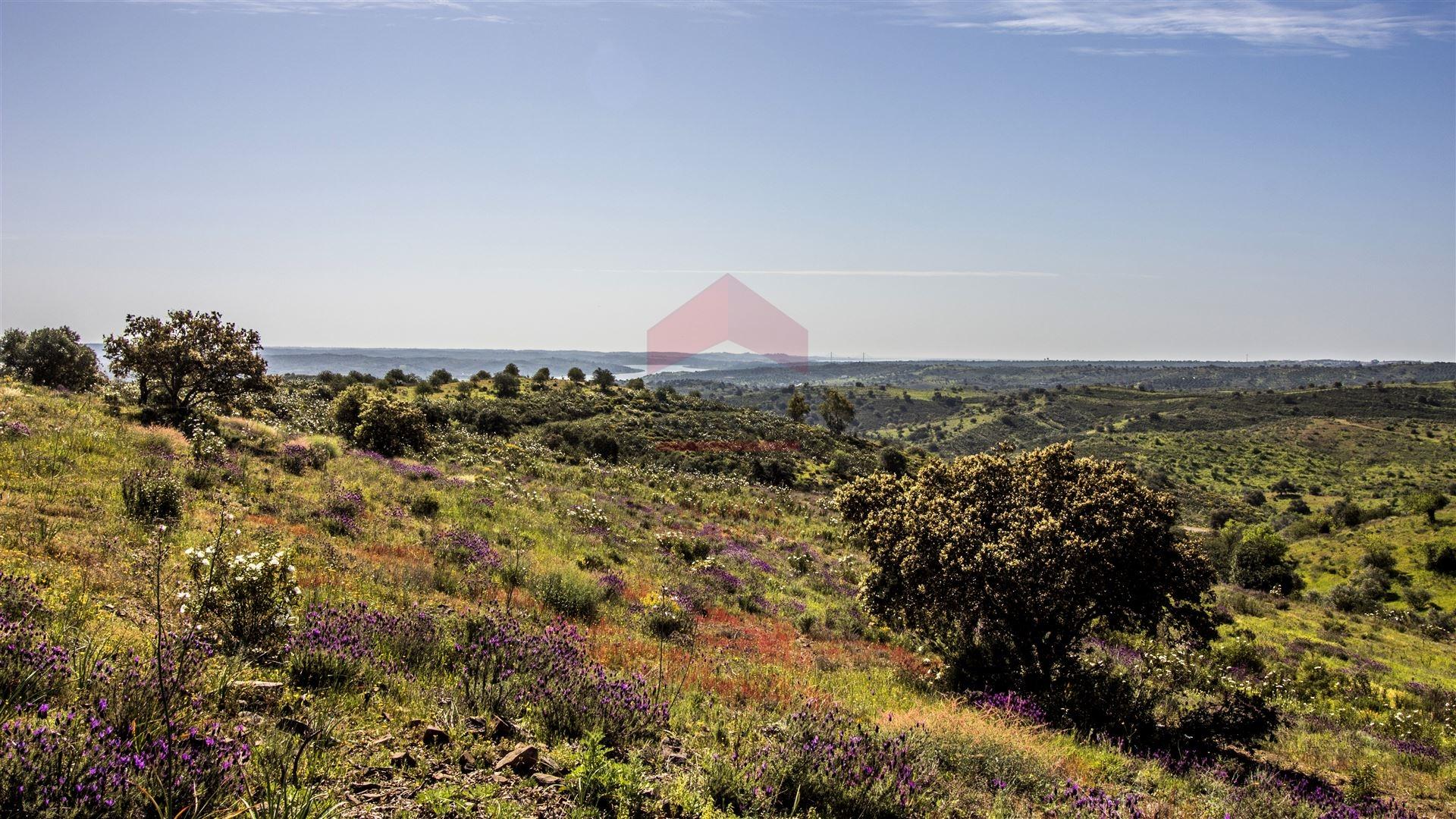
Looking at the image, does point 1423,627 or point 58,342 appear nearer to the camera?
point 1423,627

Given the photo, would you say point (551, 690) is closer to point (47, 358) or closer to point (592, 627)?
point (592, 627)

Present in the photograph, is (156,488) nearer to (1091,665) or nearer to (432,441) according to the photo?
(1091,665)

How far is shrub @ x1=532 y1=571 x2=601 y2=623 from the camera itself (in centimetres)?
969

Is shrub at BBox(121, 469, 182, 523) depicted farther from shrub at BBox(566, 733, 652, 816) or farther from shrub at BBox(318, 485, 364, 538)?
shrub at BBox(566, 733, 652, 816)

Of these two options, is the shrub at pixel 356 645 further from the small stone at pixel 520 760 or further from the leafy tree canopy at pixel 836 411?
the leafy tree canopy at pixel 836 411

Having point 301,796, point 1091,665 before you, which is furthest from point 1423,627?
point 301,796

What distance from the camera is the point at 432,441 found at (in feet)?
99.2

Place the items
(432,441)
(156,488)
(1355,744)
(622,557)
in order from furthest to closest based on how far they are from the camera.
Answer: (432,441)
(622,557)
(1355,744)
(156,488)

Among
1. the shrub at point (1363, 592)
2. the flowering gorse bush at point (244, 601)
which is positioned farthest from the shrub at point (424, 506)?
the shrub at point (1363, 592)

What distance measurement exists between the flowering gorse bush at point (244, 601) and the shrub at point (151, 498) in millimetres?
4401

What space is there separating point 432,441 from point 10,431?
18.9 m

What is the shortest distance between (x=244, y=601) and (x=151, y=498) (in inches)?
215

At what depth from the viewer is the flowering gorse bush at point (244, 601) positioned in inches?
200

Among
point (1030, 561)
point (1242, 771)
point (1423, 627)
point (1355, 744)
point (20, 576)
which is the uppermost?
point (20, 576)
